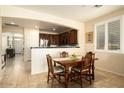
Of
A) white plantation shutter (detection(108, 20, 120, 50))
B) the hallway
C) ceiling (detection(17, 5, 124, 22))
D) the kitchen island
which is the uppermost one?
ceiling (detection(17, 5, 124, 22))

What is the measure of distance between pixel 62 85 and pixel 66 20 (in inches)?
122

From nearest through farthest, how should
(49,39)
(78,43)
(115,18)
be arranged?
1. (115,18)
2. (78,43)
3. (49,39)

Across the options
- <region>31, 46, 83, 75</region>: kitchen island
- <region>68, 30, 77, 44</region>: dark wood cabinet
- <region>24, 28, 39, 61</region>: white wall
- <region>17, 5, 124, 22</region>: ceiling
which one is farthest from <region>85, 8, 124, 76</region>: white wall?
<region>24, 28, 39, 61</region>: white wall

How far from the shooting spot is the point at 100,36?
486cm

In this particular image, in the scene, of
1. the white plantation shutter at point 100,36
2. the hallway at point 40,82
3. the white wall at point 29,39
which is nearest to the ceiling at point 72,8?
the white plantation shutter at point 100,36

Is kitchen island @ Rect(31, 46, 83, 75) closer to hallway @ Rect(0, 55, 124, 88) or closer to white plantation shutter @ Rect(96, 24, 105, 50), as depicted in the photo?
hallway @ Rect(0, 55, 124, 88)

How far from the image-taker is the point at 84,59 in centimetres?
291

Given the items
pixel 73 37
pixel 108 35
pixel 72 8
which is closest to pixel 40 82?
pixel 72 8

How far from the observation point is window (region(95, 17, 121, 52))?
159 inches

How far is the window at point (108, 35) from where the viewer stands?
13.2 ft

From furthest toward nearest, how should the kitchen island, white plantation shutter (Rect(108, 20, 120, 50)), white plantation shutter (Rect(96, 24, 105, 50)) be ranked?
white plantation shutter (Rect(96, 24, 105, 50)), the kitchen island, white plantation shutter (Rect(108, 20, 120, 50))

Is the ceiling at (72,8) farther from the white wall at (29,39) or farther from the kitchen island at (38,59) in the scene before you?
the white wall at (29,39)

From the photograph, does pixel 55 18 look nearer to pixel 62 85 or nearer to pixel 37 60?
pixel 37 60
